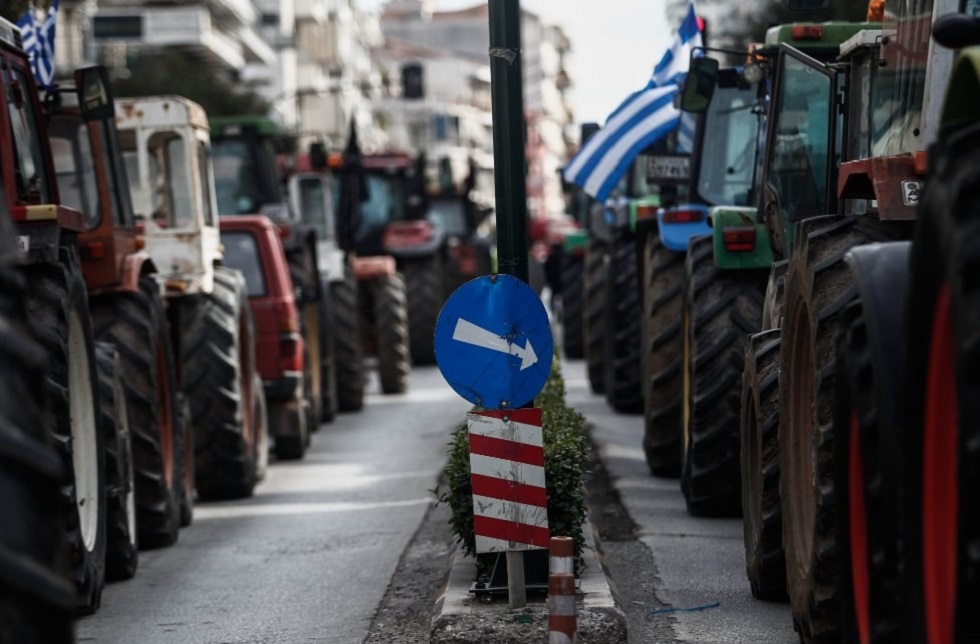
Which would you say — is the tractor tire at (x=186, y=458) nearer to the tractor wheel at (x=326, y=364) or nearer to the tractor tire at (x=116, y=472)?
the tractor tire at (x=116, y=472)

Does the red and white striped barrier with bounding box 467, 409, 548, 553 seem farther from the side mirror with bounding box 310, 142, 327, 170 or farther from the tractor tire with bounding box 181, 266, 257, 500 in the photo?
the side mirror with bounding box 310, 142, 327, 170

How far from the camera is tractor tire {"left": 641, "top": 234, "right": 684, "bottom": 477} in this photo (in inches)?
513

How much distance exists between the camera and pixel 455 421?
19.7m

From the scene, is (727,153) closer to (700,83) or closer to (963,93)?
(700,83)

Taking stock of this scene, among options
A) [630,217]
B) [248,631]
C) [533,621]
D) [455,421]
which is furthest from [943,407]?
[455,421]

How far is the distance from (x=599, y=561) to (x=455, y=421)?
34.4 feet

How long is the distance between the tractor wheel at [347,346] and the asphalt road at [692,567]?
6.09 m

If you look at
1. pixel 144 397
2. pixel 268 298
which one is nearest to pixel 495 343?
pixel 144 397

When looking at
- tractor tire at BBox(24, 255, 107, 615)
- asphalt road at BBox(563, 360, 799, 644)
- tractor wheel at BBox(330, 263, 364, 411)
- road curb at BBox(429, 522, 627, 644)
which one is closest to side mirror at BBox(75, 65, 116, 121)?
tractor tire at BBox(24, 255, 107, 615)

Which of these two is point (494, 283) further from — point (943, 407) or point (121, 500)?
point (943, 407)

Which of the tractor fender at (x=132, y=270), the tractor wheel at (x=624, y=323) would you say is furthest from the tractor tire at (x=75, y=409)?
the tractor wheel at (x=624, y=323)

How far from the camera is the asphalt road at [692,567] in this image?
27.3 feet

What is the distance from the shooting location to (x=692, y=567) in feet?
32.6

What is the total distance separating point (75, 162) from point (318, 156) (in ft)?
38.9
